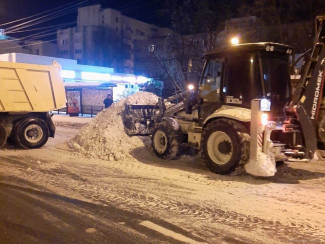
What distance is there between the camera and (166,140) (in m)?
9.78

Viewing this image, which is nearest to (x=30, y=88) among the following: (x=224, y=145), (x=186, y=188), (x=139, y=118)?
(x=139, y=118)

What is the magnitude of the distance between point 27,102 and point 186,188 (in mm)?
7502

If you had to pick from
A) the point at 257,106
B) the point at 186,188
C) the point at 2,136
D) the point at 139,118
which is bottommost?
the point at 186,188

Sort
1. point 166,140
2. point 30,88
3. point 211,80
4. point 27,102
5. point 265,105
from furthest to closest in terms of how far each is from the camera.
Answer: point 30,88
point 27,102
point 166,140
point 211,80
point 265,105

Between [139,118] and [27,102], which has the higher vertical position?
[27,102]

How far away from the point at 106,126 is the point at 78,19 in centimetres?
7065

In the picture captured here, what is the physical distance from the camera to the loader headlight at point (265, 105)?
7.74 m

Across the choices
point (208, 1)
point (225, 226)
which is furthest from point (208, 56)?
point (208, 1)

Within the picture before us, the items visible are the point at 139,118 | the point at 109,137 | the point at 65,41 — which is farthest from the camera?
the point at 65,41

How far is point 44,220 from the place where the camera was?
5184 millimetres

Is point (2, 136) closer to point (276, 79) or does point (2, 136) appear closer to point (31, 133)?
point (31, 133)

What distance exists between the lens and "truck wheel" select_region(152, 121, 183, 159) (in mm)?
9648

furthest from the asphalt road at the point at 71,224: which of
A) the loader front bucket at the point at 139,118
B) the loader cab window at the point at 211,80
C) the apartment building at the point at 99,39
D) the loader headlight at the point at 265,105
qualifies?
the apartment building at the point at 99,39

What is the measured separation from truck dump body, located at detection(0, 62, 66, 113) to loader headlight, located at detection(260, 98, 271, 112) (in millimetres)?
7821
